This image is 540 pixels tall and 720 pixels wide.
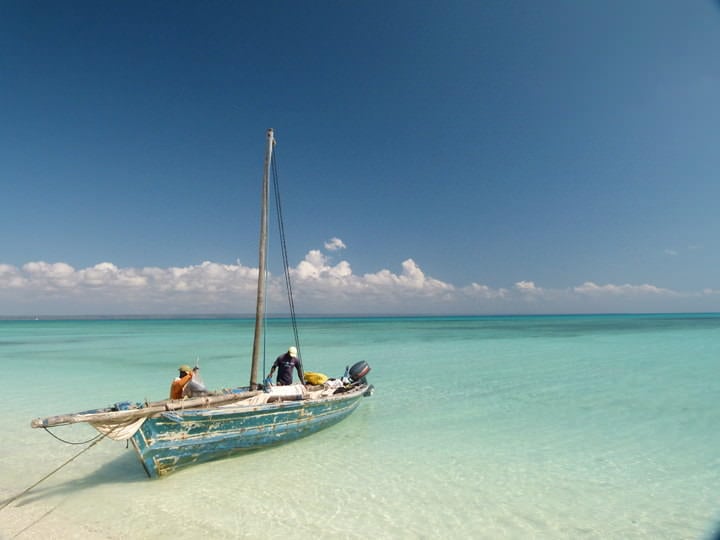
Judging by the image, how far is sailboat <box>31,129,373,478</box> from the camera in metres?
7.99

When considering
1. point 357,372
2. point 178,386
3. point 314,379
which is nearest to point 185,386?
point 178,386

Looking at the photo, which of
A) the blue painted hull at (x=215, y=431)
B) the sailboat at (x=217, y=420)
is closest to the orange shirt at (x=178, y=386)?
the sailboat at (x=217, y=420)

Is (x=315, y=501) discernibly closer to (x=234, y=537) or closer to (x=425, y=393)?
(x=234, y=537)

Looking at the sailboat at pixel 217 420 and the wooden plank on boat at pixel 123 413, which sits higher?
the wooden plank on boat at pixel 123 413

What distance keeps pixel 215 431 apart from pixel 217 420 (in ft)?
0.96

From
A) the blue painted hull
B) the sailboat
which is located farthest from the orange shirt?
the blue painted hull

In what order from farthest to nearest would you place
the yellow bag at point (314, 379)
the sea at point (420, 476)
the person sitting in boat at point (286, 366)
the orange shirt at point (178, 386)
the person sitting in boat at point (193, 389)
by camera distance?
the yellow bag at point (314, 379)
the person sitting in boat at point (286, 366)
the person sitting in boat at point (193, 389)
the orange shirt at point (178, 386)
the sea at point (420, 476)

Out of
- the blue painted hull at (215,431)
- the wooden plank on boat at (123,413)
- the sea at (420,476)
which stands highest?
the wooden plank on boat at (123,413)

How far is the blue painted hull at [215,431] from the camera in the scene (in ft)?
27.7

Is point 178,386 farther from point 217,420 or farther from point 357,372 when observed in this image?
point 357,372

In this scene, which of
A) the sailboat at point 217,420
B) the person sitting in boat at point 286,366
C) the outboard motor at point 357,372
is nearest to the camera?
the sailboat at point 217,420

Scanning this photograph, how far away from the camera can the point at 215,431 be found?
30.4 feet

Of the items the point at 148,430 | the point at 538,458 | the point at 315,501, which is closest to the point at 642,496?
the point at 538,458

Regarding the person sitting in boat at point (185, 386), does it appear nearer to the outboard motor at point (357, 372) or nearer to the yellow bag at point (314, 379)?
the yellow bag at point (314, 379)
